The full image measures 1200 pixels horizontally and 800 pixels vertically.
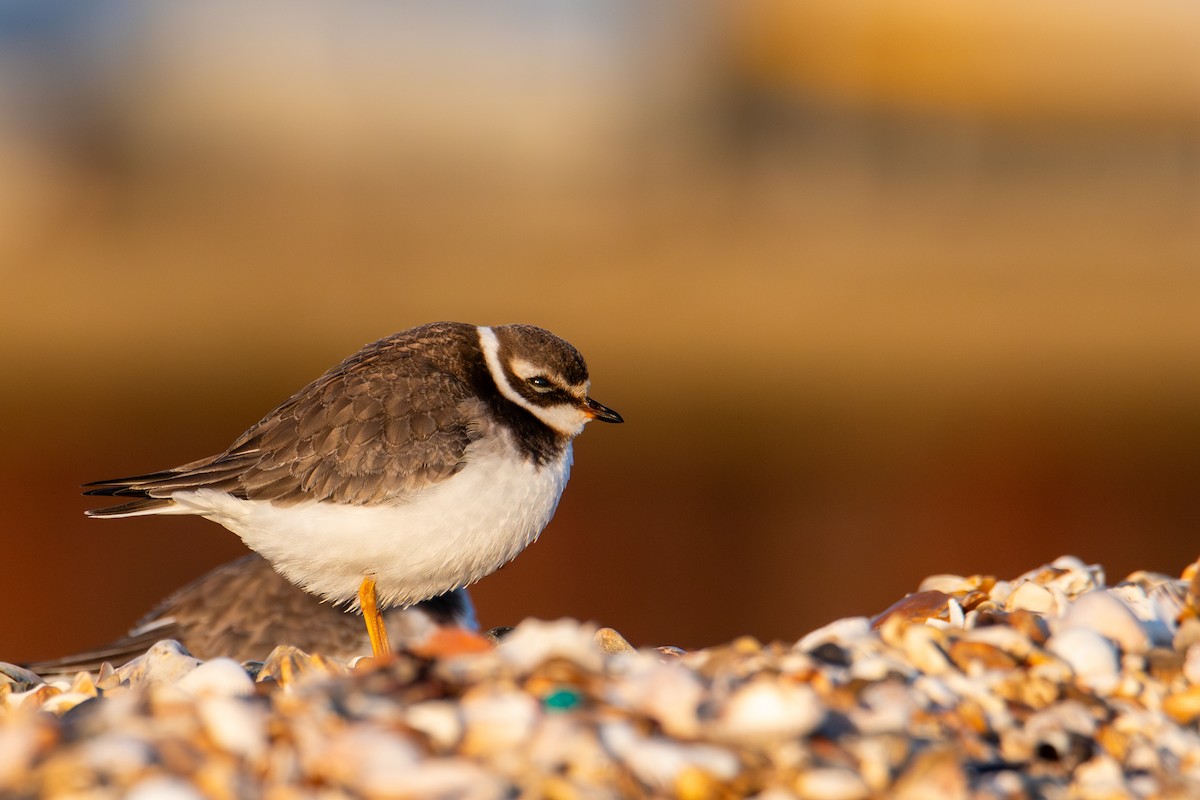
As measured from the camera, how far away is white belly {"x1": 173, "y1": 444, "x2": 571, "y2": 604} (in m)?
4.22

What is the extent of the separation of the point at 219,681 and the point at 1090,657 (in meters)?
1.63

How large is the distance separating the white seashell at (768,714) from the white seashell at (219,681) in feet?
3.04

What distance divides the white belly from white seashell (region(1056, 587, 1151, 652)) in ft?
5.57

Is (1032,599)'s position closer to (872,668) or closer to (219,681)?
(872,668)

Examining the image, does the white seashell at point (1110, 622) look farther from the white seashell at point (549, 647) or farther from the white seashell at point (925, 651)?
the white seashell at point (549, 647)

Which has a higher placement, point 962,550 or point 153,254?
point 153,254

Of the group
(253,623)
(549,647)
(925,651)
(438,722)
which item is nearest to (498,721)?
(438,722)

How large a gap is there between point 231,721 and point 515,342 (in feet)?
7.44

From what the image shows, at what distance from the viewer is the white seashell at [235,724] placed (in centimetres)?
239

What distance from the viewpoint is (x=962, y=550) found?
32.0ft

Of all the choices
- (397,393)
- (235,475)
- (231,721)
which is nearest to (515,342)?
(397,393)

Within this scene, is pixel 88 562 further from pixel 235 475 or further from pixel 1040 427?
pixel 1040 427

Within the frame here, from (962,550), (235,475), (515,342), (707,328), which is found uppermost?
(515,342)

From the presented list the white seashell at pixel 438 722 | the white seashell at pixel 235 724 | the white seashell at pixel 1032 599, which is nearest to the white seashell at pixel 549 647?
the white seashell at pixel 438 722
